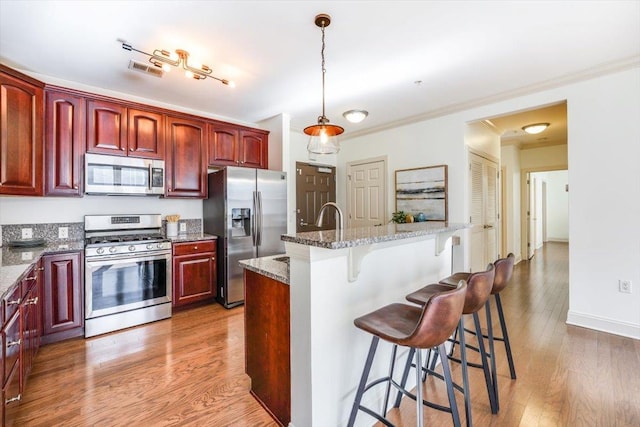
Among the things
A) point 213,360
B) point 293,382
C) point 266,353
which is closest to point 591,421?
point 293,382

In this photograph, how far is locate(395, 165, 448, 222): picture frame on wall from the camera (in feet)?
13.5

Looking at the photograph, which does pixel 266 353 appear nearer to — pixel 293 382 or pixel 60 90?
pixel 293 382

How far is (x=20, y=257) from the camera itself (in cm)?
219

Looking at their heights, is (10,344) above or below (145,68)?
below

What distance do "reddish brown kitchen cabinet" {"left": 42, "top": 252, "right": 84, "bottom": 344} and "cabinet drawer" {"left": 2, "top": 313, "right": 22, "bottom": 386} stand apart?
3.68ft

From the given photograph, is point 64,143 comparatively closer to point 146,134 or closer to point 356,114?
point 146,134

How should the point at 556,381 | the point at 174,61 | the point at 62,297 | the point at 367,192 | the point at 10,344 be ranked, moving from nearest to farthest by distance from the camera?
1. the point at 10,344
2. the point at 556,381
3. the point at 174,61
4. the point at 62,297
5. the point at 367,192

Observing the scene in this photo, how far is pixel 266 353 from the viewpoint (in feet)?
5.79

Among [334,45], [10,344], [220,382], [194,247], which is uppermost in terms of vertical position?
[334,45]

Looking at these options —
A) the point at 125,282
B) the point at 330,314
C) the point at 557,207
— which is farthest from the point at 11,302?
the point at 557,207

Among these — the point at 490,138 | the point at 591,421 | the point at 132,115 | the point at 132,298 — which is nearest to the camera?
the point at 591,421

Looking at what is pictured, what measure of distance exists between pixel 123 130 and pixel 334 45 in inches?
98.1

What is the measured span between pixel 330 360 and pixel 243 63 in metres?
2.65

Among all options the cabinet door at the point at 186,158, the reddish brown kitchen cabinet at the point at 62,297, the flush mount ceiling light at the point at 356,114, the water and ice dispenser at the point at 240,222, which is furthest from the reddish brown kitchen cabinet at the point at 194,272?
the flush mount ceiling light at the point at 356,114
